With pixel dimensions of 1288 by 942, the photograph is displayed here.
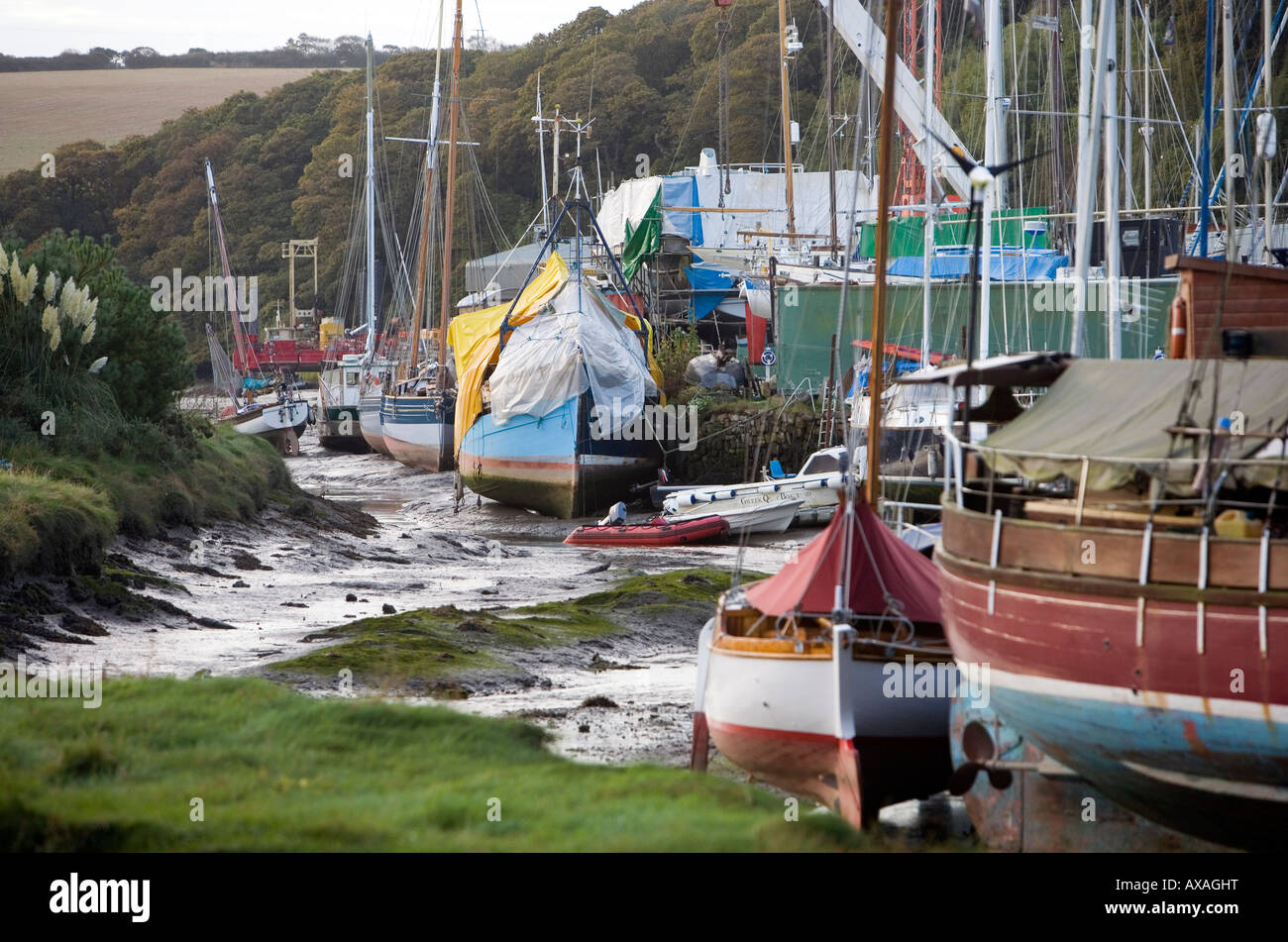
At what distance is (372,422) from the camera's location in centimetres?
6116

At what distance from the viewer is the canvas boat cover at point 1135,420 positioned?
10.7 metres

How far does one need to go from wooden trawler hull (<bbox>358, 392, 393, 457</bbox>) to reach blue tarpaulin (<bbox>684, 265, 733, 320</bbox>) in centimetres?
1375

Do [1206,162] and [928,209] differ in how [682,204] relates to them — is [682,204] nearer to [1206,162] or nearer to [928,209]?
[928,209]

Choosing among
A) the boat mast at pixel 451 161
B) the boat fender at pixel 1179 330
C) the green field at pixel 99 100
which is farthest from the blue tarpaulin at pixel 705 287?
the green field at pixel 99 100

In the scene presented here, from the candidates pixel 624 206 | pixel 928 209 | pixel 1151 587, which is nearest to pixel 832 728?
pixel 1151 587

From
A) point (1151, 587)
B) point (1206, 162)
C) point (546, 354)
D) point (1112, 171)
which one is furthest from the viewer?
point (546, 354)

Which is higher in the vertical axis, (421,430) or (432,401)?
(432,401)

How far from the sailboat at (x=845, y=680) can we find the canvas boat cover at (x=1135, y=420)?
66.3 inches

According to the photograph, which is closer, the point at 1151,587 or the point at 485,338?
the point at 1151,587

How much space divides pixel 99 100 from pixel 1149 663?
398 ft

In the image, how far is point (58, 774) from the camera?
10219 mm

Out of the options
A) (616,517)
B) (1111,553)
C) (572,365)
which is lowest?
(616,517)

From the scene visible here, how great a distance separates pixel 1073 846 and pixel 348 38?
538ft

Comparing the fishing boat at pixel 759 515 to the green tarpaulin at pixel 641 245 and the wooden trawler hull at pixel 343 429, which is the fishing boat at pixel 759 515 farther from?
the wooden trawler hull at pixel 343 429
